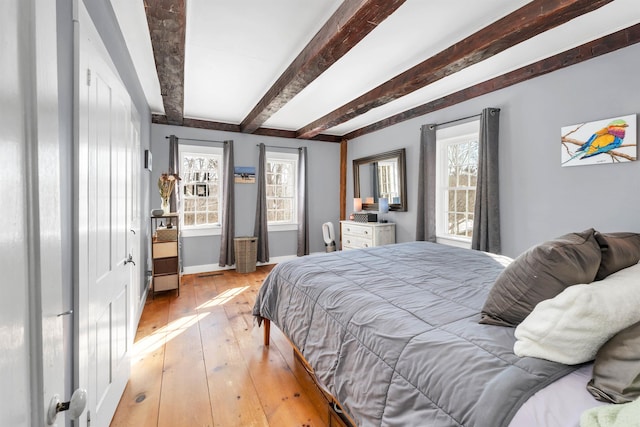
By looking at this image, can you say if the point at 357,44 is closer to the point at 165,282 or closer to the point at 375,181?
the point at 375,181

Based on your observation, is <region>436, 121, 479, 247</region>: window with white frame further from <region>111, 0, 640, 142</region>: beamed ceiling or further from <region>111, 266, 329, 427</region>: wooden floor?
<region>111, 266, 329, 427</region>: wooden floor

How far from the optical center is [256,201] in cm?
530

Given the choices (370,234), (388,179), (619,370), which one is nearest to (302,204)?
(370,234)

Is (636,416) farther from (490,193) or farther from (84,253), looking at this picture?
(490,193)

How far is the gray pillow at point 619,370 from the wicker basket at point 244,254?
4.58m

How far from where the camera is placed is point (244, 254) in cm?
493

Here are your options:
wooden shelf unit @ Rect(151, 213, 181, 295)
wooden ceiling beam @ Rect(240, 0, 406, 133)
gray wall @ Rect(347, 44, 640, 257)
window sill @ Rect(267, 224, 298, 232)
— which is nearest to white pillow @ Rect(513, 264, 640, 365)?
wooden ceiling beam @ Rect(240, 0, 406, 133)

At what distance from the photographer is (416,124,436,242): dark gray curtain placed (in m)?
3.99

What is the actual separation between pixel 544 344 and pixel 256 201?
4.78 m

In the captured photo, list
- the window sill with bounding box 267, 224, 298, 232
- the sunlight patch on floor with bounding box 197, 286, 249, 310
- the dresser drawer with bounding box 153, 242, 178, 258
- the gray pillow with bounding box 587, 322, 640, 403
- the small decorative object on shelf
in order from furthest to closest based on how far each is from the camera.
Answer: the window sill with bounding box 267, 224, 298, 232
the small decorative object on shelf
the dresser drawer with bounding box 153, 242, 178, 258
the sunlight patch on floor with bounding box 197, 286, 249, 310
the gray pillow with bounding box 587, 322, 640, 403

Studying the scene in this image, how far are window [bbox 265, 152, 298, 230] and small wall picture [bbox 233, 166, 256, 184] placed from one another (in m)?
0.32

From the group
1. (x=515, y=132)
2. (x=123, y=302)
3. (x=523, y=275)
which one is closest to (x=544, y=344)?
(x=523, y=275)

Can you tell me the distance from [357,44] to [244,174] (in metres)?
3.26

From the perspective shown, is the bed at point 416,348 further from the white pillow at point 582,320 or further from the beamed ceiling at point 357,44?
the beamed ceiling at point 357,44
